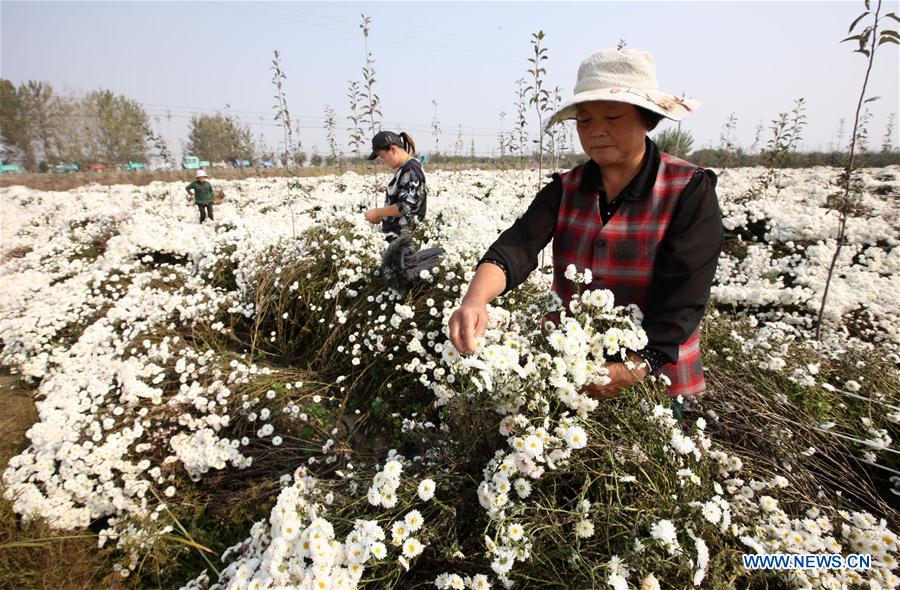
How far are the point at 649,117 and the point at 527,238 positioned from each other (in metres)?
0.60

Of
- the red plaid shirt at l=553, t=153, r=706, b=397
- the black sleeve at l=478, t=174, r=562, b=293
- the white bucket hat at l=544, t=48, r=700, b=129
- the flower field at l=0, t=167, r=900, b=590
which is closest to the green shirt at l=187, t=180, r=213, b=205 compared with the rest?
the flower field at l=0, t=167, r=900, b=590

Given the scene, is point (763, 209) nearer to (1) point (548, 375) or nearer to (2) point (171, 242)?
(1) point (548, 375)

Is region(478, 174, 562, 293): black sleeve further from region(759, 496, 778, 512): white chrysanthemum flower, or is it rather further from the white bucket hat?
region(759, 496, 778, 512): white chrysanthemum flower

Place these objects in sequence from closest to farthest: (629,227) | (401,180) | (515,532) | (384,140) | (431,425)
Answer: (515,532), (629,227), (431,425), (384,140), (401,180)

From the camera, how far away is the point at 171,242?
6477 mm

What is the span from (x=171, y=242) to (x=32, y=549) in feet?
16.3

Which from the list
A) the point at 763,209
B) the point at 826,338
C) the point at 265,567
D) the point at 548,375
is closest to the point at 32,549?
the point at 265,567

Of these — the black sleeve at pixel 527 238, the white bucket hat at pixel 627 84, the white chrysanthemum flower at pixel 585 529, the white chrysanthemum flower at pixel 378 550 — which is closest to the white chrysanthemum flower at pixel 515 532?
the white chrysanthemum flower at pixel 585 529

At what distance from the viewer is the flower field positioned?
1324 mm

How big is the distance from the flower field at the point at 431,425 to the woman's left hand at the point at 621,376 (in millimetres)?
63

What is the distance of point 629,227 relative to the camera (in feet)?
5.02

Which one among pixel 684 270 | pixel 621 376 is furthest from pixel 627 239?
pixel 621 376

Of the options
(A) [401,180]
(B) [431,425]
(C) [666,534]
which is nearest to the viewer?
(C) [666,534]

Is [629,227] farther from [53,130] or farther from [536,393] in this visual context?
[53,130]
